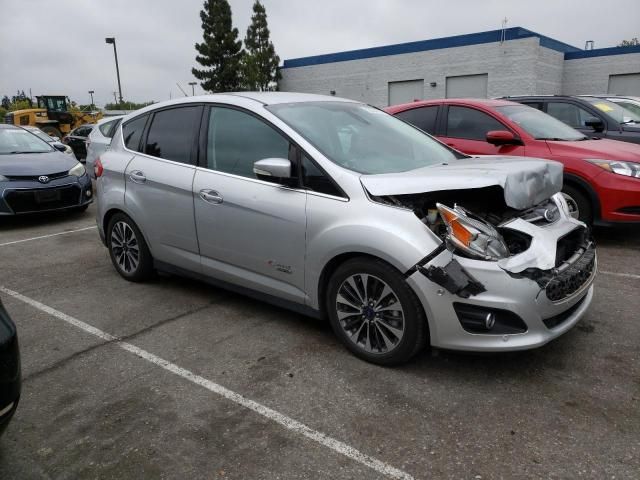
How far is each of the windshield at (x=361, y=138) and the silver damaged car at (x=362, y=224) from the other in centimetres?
2

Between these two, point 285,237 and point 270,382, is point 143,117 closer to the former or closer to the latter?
point 285,237

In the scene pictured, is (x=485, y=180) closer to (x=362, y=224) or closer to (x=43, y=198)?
(x=362, y=224)

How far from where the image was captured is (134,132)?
4.81m

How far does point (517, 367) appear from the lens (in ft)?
10.5

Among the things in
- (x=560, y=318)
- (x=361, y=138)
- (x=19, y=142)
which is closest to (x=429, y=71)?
(x=19, y=142)

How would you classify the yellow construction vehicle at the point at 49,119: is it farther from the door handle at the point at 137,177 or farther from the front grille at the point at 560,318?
the front grille at the point at 560,318

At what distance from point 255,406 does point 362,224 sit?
120cm

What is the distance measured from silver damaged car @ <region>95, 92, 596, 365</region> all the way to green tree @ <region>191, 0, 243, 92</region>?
36.7 meters

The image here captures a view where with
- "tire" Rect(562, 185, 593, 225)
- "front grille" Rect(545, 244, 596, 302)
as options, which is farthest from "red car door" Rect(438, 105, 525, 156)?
"front grille" Rect(545, 244, 596, 302)

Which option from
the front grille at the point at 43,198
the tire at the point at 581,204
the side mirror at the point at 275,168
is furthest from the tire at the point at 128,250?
the tire at the point at 581,204

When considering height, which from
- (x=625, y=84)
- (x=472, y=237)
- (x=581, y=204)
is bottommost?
(x=581, y=204)

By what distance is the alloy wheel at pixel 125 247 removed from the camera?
4793 mm

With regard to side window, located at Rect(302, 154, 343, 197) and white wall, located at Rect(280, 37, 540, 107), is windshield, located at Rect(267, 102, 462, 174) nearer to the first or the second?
side window, located at Rect(302, 154, 343, 197)

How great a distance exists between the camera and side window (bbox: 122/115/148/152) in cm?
474
